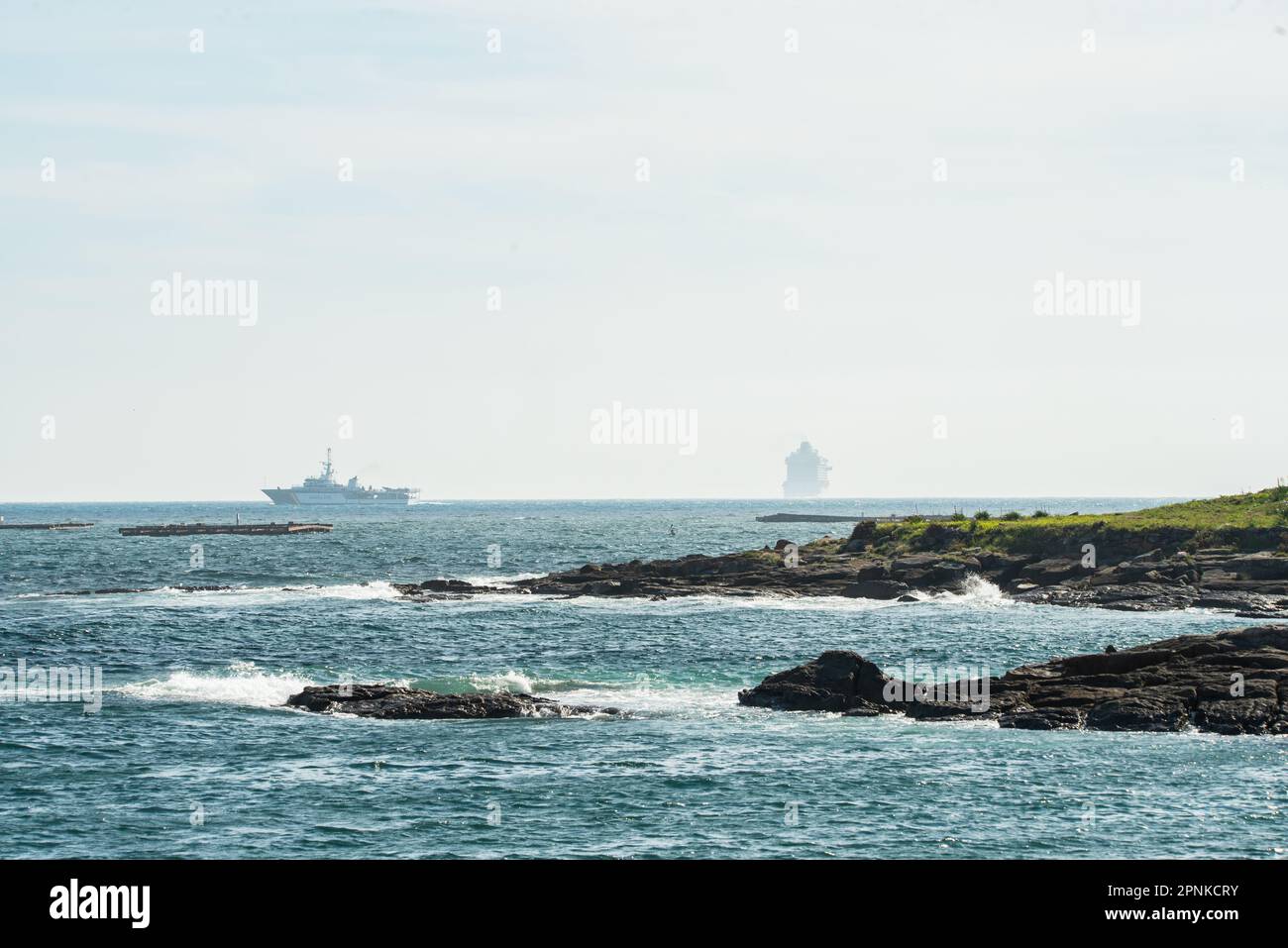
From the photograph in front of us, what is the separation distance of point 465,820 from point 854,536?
74201 mm

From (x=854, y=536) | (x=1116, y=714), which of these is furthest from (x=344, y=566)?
(x=1116, y=714)

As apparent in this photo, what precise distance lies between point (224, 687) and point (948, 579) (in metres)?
48.0

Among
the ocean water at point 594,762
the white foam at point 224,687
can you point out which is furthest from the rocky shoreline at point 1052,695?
the white foam at point 224,687

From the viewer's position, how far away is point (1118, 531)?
81562 millimetres

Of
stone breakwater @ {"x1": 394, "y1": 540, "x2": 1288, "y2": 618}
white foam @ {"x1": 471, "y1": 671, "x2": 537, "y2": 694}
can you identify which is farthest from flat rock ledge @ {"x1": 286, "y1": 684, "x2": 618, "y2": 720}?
stone breakwater @ {"x1": 394, "y1": 540, "x2": 1288, "y2": 618}

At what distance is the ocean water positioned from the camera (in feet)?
83.3

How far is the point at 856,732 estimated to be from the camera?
116 ft

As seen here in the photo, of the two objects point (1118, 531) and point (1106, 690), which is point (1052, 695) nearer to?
point (1106, 690)

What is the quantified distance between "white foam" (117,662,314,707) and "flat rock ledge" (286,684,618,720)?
7.15 feet

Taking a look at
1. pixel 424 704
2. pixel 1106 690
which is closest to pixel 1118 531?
pixel 1106 690
